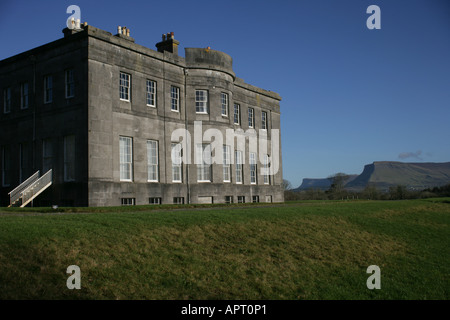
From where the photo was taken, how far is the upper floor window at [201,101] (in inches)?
1339

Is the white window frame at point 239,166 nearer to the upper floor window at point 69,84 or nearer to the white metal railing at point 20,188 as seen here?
the upper floor window at point 69,84

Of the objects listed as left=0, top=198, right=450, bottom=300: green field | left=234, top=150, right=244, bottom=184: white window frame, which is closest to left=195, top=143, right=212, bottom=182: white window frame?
left=234, top=150, right=244, bottom=184: white window frame

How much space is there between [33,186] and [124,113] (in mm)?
7168

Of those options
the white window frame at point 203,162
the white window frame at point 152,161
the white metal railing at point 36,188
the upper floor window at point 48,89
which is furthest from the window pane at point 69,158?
the white window frame at point 203,162

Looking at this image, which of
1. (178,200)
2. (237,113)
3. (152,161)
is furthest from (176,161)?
(237,113)

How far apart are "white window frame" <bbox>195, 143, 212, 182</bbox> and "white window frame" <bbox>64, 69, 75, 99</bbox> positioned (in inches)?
404

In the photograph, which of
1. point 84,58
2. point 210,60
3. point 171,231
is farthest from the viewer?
point 210,60

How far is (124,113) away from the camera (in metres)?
28.2

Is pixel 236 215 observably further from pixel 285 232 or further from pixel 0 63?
pixel 0 63

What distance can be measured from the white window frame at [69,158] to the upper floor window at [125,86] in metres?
Answer: 4.29

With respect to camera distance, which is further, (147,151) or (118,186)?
(147,151)

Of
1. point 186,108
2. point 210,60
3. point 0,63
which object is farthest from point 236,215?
point 0,63
